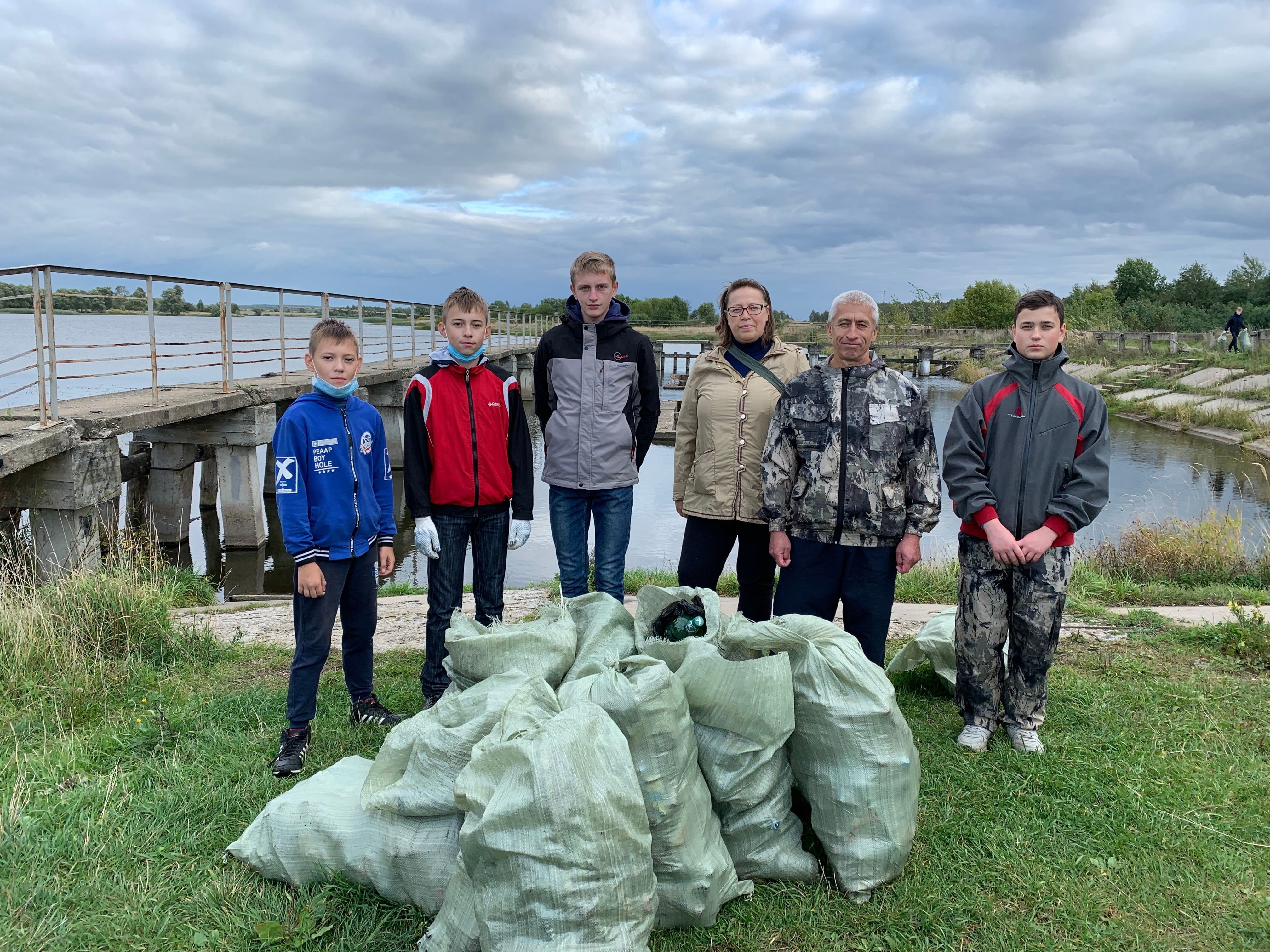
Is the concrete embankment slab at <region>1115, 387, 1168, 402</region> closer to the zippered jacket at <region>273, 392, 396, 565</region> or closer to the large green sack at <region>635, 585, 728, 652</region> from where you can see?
the large green sack at <region>635, 585, 728, 652</region>

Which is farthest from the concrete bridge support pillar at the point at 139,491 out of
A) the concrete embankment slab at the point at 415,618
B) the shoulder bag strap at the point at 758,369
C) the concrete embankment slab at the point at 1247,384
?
the concrete embankment slab at the point at 1247,384

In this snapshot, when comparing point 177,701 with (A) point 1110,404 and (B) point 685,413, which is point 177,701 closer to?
(B) point 685,413

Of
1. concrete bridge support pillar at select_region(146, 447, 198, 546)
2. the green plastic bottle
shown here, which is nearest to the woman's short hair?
the green plastic bottle

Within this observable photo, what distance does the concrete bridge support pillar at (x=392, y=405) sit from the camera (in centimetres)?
1677

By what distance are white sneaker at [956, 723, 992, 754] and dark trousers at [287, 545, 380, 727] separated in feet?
7.47

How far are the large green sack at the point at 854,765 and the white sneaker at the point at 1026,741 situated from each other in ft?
3.31

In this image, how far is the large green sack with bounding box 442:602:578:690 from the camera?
2.48 meters

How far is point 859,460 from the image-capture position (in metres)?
3.05

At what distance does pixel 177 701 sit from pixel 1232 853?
12.8ft

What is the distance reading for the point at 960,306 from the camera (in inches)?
2130

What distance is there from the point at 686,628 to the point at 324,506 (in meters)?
1.38

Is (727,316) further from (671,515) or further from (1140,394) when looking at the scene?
(1140,394)

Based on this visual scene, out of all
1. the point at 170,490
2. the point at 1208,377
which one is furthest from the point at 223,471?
the point at 1208,377

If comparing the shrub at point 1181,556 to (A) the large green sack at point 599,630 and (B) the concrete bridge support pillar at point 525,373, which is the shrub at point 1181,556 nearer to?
(A) the large green sack at point 599,630
